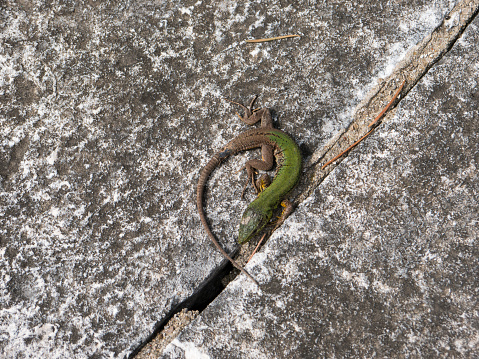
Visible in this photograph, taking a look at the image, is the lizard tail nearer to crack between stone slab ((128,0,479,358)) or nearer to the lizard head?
the lizard head

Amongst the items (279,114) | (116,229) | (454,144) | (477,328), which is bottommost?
(477,328)

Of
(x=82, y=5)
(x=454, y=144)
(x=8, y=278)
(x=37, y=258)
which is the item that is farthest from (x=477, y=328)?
(x=82, y=5)

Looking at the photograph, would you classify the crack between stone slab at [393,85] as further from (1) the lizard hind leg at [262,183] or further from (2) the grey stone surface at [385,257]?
(1) the lizard hind leg at [262,183]

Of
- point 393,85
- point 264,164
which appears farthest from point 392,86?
point 264,164

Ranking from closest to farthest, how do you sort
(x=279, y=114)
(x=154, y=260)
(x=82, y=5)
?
(x=154, y=260), (x=279, y=114), (x=82, y=5)

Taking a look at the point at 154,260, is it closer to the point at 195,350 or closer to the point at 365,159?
the point at 195,350

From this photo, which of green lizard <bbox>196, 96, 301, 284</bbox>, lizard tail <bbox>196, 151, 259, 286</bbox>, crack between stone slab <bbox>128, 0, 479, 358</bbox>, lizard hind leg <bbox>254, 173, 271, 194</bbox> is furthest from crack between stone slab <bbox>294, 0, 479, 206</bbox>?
lizard tail <bbox>196, 151, 259, 286</bbox>

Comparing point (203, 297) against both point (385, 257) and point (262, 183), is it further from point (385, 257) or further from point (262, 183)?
point (385, 257)
